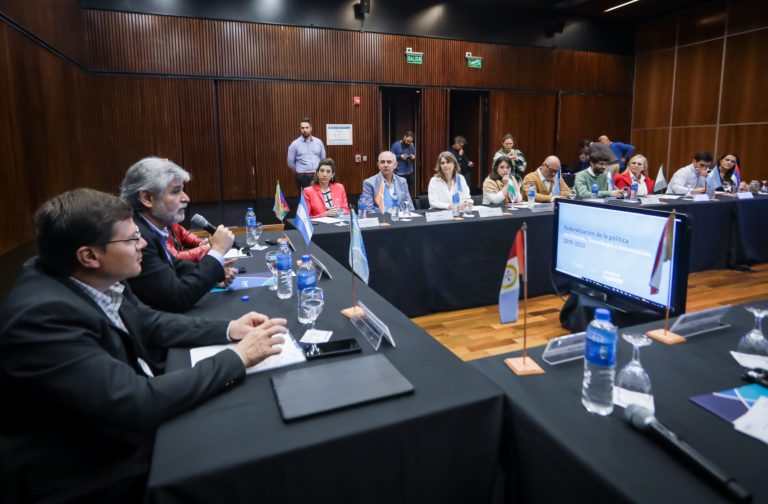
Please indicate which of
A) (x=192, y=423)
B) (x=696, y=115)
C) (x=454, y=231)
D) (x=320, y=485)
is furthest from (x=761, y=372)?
(x=696, y=115)

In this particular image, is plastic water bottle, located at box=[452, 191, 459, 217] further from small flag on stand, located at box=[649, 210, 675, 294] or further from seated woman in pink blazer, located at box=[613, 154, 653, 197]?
small flag on stand, located at box=[649, 210, 675, 294]

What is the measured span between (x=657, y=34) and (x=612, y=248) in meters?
10.3

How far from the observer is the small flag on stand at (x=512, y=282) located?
132 cm

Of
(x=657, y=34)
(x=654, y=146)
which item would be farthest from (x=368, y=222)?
(x=657, y=34)

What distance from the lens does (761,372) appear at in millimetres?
1231

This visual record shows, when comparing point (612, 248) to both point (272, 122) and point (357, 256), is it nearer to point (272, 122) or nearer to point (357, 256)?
point (357, 256)

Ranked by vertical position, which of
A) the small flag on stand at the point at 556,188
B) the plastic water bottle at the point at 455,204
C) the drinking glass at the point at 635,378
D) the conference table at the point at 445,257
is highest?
the small flag on stand at the point at 556,188

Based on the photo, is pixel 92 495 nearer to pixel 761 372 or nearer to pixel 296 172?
pixel 761 372

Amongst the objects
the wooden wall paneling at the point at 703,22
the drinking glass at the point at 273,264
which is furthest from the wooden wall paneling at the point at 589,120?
the drinking glass at the point at 273,264

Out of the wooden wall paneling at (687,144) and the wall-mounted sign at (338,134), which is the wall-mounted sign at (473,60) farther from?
the wooden wall paneling at (687,144)

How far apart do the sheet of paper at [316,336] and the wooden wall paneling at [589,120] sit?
9704 mm

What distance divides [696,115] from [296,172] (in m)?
7.83

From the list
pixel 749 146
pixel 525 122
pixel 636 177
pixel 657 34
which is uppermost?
pixel 657 34

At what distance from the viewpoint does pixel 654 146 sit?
33.9 ft
